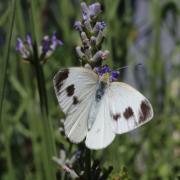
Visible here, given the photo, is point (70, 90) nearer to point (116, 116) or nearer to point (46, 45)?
point (116, 116)

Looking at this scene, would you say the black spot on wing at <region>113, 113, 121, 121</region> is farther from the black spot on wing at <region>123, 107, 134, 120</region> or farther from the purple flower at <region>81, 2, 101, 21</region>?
the purple flower at <region>81, 2, 101, 21</region>

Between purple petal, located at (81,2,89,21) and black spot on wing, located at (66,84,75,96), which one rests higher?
purple petal, located at (81,2,89,21)

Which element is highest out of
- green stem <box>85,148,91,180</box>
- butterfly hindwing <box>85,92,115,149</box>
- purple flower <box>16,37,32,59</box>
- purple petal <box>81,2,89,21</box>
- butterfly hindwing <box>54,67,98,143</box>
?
purple petal <box>81,2,89,21</box>

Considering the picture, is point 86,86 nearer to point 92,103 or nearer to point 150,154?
point 92,103

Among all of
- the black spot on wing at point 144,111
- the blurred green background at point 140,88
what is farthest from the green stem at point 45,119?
the blurred green background at point 140,88

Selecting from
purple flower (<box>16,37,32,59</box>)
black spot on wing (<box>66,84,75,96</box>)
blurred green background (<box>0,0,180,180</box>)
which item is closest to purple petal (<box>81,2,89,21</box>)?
black spot on wing (<box>66,84,75,96</box>)

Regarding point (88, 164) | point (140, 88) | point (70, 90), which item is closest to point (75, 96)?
point (70, 90)

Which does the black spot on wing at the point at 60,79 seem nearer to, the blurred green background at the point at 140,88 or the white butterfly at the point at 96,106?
the white butterfly at the point at 96,106
